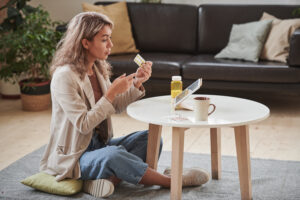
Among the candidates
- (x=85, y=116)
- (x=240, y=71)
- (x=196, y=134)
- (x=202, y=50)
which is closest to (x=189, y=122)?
(x=85, y=116)

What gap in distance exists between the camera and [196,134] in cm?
358

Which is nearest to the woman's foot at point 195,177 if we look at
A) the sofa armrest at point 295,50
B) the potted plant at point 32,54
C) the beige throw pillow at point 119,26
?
the sofa armrest at point 295,50

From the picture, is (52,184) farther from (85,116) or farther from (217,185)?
(217,185)

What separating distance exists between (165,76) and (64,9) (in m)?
1.71

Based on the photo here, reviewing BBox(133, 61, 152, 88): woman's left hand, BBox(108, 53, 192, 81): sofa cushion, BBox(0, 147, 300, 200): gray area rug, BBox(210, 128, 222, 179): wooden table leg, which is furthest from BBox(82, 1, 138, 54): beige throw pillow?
BBox(210, 128, 222, 179): wooden table leg

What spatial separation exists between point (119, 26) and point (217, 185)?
236cm

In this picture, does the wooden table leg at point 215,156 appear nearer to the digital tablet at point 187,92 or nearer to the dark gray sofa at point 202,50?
the digital tablet at point 187,92

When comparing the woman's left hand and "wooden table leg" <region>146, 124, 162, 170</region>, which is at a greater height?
the woman's left hand

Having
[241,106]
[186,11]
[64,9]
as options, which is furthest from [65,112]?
[64,9]

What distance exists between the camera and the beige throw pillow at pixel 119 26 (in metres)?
4.58

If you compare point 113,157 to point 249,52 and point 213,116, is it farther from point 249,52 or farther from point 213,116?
point 249,52

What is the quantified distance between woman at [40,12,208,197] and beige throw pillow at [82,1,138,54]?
2063 millimetres

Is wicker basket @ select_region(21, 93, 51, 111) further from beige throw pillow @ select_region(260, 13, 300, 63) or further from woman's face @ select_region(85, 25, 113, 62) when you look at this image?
woman's face @ select_region(85, 25, 113, 62)

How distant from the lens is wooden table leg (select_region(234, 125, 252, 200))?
230 centimetres
